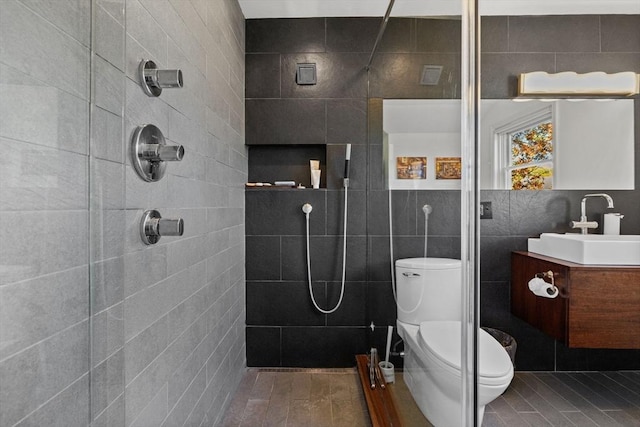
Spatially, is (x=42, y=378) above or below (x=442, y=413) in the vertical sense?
above

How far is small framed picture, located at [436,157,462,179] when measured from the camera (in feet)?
3.19

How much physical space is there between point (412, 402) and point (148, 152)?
1.20 m

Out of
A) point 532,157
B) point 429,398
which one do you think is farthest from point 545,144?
point 429,398

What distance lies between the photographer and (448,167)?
3.43ft

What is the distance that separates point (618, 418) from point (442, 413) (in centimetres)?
66

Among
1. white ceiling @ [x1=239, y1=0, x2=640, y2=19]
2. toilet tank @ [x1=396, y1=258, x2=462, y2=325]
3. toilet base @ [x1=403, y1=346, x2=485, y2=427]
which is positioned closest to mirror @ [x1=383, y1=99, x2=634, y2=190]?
white ceiling @ [x1=239, y1=0, x2=640, y2=19]

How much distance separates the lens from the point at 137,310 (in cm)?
105

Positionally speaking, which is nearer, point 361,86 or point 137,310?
point 137,310

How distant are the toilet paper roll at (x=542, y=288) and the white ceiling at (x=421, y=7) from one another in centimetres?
41

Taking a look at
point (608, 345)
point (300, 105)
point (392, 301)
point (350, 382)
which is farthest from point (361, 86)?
point (608, 345)

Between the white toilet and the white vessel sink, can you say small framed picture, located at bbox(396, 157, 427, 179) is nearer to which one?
the white toilet

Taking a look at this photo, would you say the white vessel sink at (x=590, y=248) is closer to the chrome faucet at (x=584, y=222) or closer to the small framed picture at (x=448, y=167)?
the chrome faucet at (x=584, y=222)

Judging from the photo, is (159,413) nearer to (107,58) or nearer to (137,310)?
(137,310)

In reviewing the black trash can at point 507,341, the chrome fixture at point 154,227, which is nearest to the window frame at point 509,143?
the black trash can at point 507,341
